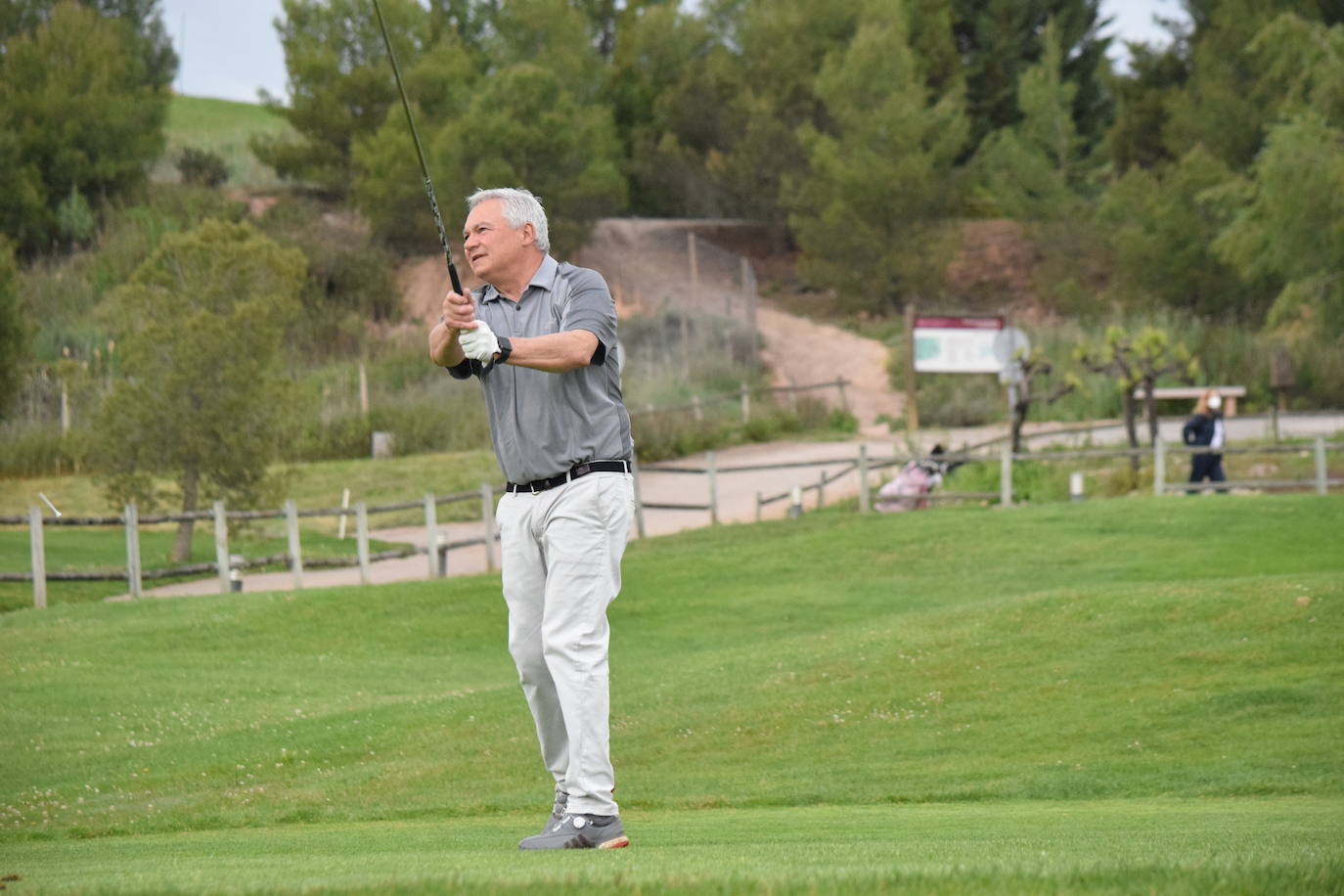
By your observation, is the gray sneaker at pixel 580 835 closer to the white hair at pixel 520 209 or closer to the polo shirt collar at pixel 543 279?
the polo shirt collar at pixel 543 279

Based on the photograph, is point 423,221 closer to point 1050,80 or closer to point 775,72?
point 775,72

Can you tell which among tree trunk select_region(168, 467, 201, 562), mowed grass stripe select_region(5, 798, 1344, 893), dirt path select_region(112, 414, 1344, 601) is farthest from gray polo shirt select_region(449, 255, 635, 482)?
tree trunk select_region(168, 467, 201, 562)

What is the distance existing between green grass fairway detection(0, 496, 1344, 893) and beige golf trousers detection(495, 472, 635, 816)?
1.17 feet

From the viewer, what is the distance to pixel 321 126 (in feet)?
208

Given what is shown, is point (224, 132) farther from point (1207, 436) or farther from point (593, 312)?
point (593, 312)

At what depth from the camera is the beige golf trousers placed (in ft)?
19.8

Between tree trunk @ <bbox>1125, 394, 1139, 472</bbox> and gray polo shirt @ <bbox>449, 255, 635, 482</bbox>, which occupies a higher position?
gray polo shirt @ <bbox>449, 255, 635, 482</bbox>

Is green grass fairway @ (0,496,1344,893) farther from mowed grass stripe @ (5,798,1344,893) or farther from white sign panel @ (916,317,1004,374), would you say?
white sign panel @ (916,317,1004,374)

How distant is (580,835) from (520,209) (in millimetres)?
2171

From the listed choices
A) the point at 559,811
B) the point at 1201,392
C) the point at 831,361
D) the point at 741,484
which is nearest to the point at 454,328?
the point at 559,811

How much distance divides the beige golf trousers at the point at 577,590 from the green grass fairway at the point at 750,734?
0.36 metres

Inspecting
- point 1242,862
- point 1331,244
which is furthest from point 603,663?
point 1331,244

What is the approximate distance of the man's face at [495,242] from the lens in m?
6.28

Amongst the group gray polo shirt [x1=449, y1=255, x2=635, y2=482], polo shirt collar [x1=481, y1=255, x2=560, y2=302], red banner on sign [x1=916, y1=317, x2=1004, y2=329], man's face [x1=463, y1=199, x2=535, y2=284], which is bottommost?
gray polo shirt [x1=449, y1=255, x2=635, y2=482]
